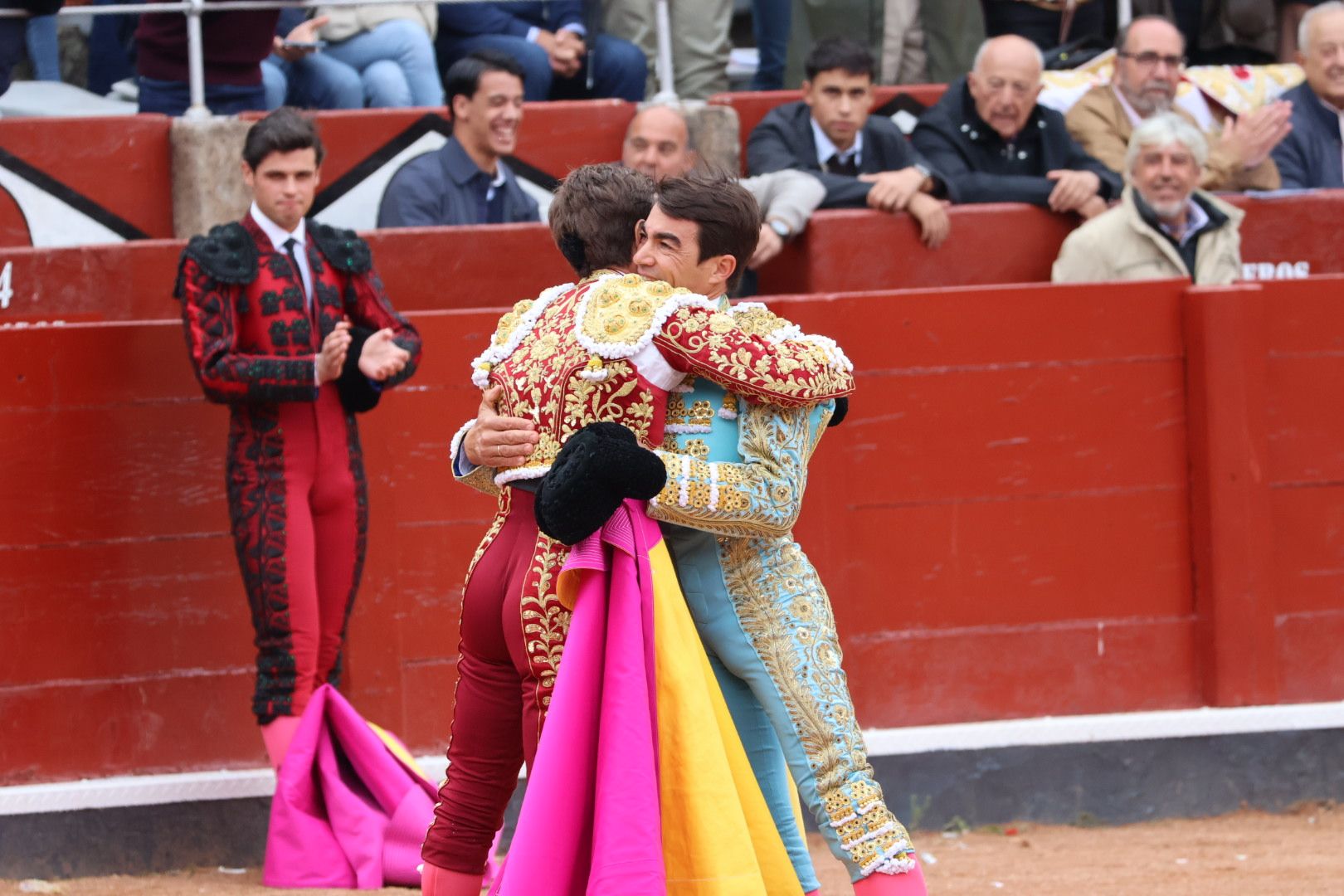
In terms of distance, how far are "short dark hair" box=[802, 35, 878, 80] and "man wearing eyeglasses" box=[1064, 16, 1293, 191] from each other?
91 centimetres

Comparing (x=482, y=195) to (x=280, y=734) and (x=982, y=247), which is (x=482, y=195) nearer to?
(x=982, y=247)

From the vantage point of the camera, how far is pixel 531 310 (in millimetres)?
3432

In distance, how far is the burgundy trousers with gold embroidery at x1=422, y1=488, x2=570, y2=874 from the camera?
129 inches

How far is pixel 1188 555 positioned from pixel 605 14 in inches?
127

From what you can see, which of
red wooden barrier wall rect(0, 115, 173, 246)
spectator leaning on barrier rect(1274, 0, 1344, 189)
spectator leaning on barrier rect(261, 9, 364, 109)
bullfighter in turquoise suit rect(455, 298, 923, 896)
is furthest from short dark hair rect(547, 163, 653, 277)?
spectator leaning on barrier rect(1274, 0, 1344, 189)

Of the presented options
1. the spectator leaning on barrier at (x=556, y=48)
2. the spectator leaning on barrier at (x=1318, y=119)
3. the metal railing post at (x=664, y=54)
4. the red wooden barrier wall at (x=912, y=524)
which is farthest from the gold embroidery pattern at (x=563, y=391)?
the spectator leaning on barrier at (x=1318, y=119)

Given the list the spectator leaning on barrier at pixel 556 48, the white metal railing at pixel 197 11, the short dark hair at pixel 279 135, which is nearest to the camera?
the short dark hair at pixel 279 135

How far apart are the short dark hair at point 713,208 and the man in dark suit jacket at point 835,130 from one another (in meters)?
2.89

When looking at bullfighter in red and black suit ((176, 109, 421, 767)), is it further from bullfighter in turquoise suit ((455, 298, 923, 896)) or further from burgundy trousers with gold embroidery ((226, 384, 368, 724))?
bullfighter in turquoise suit ((455, 298, 923, 896))

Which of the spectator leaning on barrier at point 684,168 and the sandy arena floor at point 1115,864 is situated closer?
the sandy arena floor at point 1115,864

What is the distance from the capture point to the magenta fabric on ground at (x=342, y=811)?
4.69 metres

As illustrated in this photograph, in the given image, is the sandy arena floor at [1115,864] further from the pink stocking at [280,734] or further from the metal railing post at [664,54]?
the metal railing post at [664,54]

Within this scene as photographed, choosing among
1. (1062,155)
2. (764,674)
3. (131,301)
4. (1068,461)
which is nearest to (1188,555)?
(1068,461)

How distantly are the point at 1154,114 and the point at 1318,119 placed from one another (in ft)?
1.83
